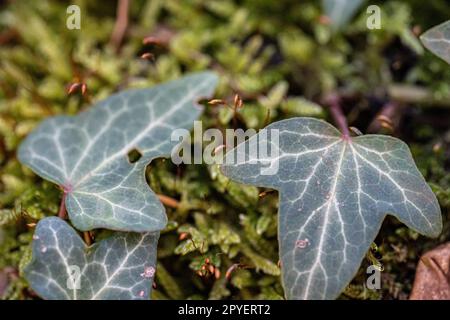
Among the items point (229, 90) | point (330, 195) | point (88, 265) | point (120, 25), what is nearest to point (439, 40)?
point (330, 195)

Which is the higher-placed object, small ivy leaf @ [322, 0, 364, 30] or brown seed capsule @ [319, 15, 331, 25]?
small ivy leaf @ [322, 0, 364, 30]

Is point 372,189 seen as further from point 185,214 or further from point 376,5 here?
point 376,5

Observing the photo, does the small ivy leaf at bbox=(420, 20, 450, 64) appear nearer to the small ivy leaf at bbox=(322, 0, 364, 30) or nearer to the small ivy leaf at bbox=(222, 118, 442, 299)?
the small ivy leaf at bbox=(222, 118, 442, 299)

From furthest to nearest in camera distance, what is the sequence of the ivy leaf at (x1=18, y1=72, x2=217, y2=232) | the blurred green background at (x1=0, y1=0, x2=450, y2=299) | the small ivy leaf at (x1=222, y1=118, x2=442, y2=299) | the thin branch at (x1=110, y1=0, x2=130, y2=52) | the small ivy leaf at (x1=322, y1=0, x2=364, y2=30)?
1. the thin branch at (x1=110, y1=0, x2=130, y2=52)
2. the small ivy leaf at (x1=322, y1=0, x2=364, y2=30)
3. the blurred green background at (x1=0, y1=0, x2=450, y2=299)
4. the ivy leaf at (x1=18, y1=72, x2=217, y2=232)
5. the small ivy leaf at (x1=222, y1=118, x2=442, y2=299)

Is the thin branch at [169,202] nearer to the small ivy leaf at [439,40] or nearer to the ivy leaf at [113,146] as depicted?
the ivy leaf at [113,146]

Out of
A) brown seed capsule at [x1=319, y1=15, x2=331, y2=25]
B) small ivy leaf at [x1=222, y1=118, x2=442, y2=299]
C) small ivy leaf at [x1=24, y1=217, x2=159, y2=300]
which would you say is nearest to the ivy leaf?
small ivy leaf at [x1=24, y1=217, x2=159, y2=300]
